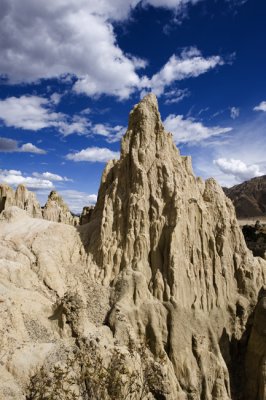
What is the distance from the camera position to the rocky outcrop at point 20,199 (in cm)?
5203

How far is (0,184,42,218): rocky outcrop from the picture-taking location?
52.0 m

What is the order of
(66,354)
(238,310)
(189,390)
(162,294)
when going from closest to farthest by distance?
(66,354) → (189,390) → (162,294) → (238,310)

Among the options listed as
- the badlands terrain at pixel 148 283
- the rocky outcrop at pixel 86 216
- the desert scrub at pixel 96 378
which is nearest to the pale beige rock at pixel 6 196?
the rocky outcrop at pixel 86 216

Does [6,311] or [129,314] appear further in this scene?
[129,314]

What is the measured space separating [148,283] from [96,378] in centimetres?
1058

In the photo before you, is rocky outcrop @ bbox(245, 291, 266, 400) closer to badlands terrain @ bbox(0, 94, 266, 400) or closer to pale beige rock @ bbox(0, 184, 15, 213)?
badlands terrain @ bbox(0, 94, 266, 400)

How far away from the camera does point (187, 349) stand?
2706 cm

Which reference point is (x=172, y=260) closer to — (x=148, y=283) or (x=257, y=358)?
(x=148, y=283)

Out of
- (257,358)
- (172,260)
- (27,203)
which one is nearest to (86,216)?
(27,203)

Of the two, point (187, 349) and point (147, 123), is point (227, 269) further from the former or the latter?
point (147, 123)

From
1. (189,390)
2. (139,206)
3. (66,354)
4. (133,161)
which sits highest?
(133,161)

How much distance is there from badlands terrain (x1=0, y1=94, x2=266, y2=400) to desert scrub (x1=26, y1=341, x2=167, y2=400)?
7.6 inches

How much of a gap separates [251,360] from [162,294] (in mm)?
8011

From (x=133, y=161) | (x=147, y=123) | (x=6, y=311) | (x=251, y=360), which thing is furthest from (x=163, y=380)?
(x=147, y=123)
